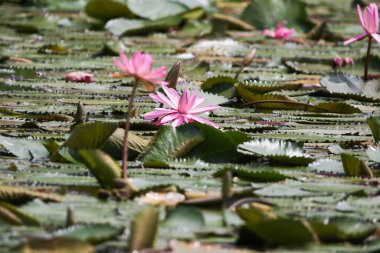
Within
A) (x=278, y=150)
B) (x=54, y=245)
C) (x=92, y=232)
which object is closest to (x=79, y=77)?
(x=278, y=150)

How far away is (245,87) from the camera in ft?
9.93

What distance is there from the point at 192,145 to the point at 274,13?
293cm

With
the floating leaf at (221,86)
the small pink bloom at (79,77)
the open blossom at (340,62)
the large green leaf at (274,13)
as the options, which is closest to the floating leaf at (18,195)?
the floating leaf at (221,86)

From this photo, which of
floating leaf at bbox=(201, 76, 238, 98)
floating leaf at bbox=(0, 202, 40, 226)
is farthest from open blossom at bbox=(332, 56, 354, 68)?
floating leaf at bbox=(0, 202, 40, 226)

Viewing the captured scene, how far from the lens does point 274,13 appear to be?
5.09m

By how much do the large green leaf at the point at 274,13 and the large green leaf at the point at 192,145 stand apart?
9.38 feet

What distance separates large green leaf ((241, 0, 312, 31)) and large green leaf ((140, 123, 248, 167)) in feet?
9.38

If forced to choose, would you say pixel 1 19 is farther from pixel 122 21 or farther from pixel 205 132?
pixel 205 132

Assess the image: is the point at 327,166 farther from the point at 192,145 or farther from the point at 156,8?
the point at 156,8

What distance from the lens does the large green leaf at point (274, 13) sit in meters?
5.05

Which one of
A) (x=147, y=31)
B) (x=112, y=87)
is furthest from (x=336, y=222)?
(x=147, y=31)

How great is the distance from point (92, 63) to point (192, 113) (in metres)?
1.43

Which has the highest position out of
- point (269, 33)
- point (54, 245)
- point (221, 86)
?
point (269, 33)

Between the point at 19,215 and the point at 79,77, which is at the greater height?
the point at 79,77
